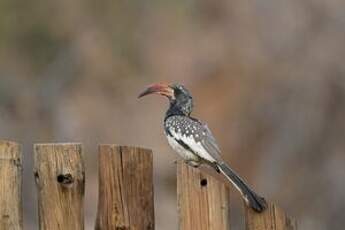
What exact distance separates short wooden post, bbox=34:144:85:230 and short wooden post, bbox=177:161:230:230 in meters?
0.29

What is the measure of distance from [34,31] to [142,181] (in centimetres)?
1104

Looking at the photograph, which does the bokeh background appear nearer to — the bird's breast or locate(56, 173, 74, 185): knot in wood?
the bird's breast

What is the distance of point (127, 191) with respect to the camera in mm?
3543

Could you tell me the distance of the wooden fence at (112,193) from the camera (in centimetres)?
347

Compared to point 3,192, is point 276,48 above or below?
above

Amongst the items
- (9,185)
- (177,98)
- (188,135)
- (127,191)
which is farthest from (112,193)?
(177,98)

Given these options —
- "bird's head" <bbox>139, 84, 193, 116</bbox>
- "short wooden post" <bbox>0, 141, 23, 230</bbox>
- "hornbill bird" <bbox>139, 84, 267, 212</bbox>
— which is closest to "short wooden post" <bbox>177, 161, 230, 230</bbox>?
"hornbill bird" <bbox>139, 84, 267, 212</bbox>

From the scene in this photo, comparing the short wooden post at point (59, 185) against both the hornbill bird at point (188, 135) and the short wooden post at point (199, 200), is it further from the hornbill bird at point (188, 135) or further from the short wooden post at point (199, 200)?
the hornbill bird at point (188, 135)

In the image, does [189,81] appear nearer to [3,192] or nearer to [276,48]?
[276,48]

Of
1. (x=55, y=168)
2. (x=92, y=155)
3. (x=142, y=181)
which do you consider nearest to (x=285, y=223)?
(x=142, y=181)

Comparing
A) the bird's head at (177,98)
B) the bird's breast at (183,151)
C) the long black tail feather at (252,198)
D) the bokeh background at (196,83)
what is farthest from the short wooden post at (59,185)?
the bokeh background at (196,83)

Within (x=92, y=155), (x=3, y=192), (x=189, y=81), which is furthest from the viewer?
(x=189, y=81)

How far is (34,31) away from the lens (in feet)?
47.3

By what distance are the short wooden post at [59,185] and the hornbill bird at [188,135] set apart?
0.57 meters
